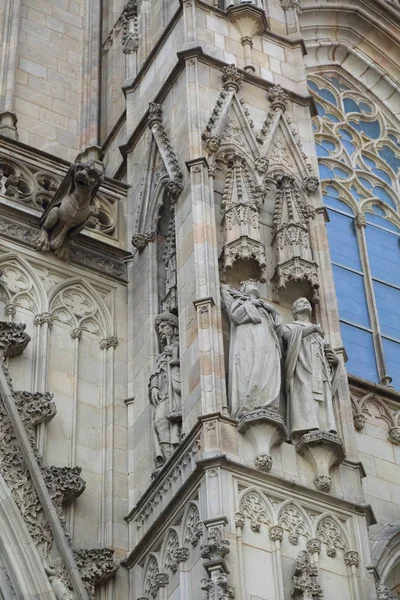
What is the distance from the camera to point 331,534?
43.5 ft

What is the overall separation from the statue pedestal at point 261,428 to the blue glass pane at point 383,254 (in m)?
6.00

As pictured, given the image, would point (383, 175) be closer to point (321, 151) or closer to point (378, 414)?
point (321, 151)

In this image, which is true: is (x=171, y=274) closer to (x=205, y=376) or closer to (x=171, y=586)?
(x=205, y=376)

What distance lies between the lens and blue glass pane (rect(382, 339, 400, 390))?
17969mm

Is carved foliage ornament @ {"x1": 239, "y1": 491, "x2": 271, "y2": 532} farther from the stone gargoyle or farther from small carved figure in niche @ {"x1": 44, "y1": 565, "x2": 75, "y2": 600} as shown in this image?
the stone gargoyle

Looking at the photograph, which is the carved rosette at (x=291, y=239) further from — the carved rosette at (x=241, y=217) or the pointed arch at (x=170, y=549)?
the pointed arch at (x=170, y=549)

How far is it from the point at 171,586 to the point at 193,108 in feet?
16.9

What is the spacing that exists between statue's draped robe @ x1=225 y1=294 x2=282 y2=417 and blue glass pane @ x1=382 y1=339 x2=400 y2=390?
3751 millimetres

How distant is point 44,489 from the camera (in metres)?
13.6

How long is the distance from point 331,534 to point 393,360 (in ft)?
17.0

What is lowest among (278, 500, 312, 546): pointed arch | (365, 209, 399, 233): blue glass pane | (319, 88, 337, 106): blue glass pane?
(278, 500, 312, 546): pointed arch

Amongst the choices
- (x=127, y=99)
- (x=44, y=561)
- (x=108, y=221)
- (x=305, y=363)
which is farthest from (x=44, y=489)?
(x=127, y=99)

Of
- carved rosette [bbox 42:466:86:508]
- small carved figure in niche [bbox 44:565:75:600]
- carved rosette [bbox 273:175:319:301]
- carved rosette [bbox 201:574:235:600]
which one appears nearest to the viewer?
carved rosette [bbox 201:574:235:600]

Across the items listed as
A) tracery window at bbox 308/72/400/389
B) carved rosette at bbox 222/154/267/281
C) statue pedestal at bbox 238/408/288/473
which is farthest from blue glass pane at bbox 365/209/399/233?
statue pedestal at bbox 238/408/288/473
